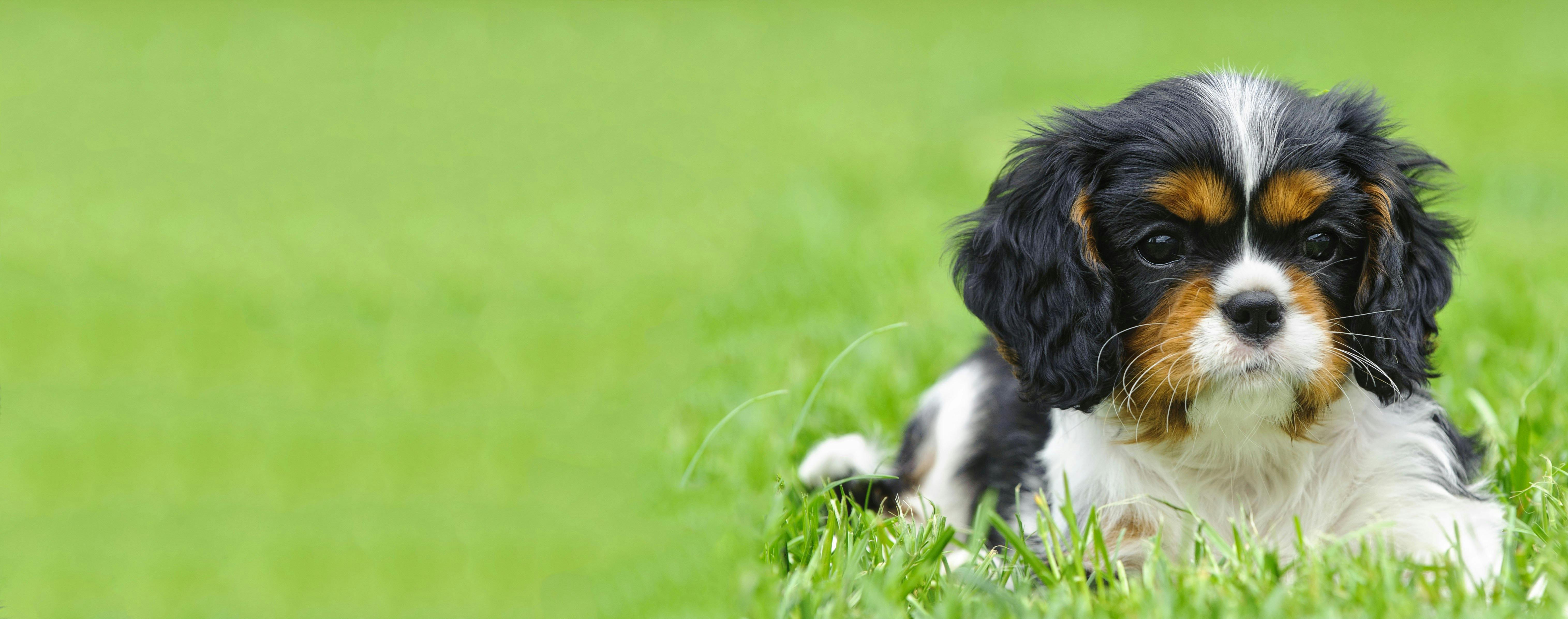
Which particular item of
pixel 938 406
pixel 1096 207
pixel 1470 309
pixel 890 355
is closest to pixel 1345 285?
pixel 1096 207

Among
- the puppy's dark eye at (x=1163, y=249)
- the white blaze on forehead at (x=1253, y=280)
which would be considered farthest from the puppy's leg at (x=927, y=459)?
the white blaze on forehead at (x=1253, y=280)

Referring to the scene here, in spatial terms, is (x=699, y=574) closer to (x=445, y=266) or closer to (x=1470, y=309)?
(x=445, y=266)

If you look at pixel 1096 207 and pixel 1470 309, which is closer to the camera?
pixel 1096 207

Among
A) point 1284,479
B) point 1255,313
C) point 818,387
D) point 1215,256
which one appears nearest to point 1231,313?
point 1255,313

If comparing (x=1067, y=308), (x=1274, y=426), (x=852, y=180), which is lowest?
(x=852, y=180)

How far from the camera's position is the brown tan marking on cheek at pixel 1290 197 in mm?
3125

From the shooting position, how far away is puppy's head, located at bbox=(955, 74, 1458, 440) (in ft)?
10.2

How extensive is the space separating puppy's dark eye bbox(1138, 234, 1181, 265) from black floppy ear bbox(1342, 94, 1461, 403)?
50 centimetres

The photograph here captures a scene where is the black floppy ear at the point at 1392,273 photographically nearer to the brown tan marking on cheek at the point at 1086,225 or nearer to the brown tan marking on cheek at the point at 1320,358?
the brown tan marking on cheek at the point at 1320,358

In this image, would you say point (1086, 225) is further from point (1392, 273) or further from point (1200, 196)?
point (1392, 273)

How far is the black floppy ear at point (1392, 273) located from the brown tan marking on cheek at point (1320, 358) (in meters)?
0.09

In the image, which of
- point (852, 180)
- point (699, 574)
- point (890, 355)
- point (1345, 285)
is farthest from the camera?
point (852, 180)

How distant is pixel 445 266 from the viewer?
4871 millimetres

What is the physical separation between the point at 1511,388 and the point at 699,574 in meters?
3.50
